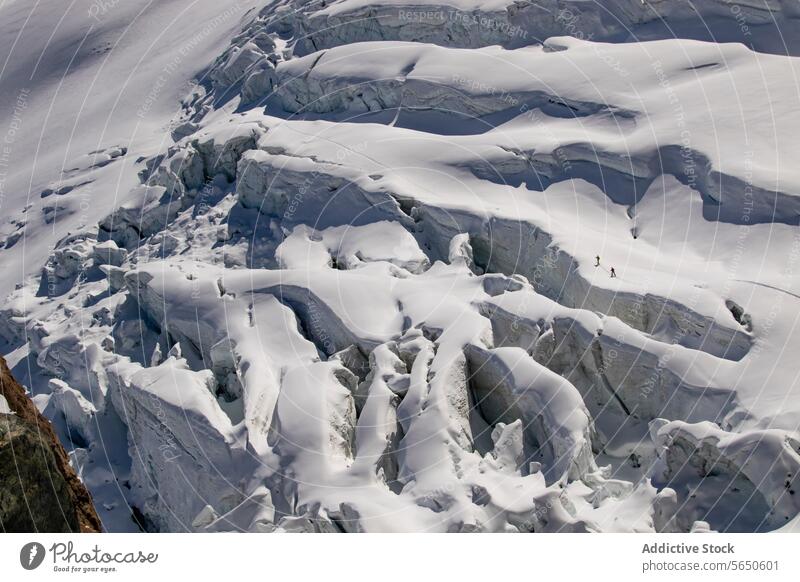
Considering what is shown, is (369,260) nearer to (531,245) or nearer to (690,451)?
(531,245)

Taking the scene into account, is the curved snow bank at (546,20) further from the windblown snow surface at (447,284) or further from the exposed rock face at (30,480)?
the exposed rock face at (30,480)

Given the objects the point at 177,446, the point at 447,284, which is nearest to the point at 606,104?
the point at 447,284

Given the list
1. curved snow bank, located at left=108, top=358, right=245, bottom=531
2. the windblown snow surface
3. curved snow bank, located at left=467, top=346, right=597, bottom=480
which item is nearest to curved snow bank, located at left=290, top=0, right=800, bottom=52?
the windblown snow surface

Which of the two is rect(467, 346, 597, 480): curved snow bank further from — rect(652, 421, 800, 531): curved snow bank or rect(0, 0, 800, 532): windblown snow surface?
rect(652, 421, 800, 531): curved snow bank

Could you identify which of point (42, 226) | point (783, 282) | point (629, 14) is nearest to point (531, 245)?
point (783, 282)

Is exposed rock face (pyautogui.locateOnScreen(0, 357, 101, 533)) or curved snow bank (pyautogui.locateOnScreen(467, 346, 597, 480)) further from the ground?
exposed rock face (pyautogui.locateOnScreen(0, 357, 101, 533))

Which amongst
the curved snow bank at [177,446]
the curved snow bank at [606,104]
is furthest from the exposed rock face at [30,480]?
the curved snow bank at [606,104]

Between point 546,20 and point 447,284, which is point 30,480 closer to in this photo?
point 447,284
